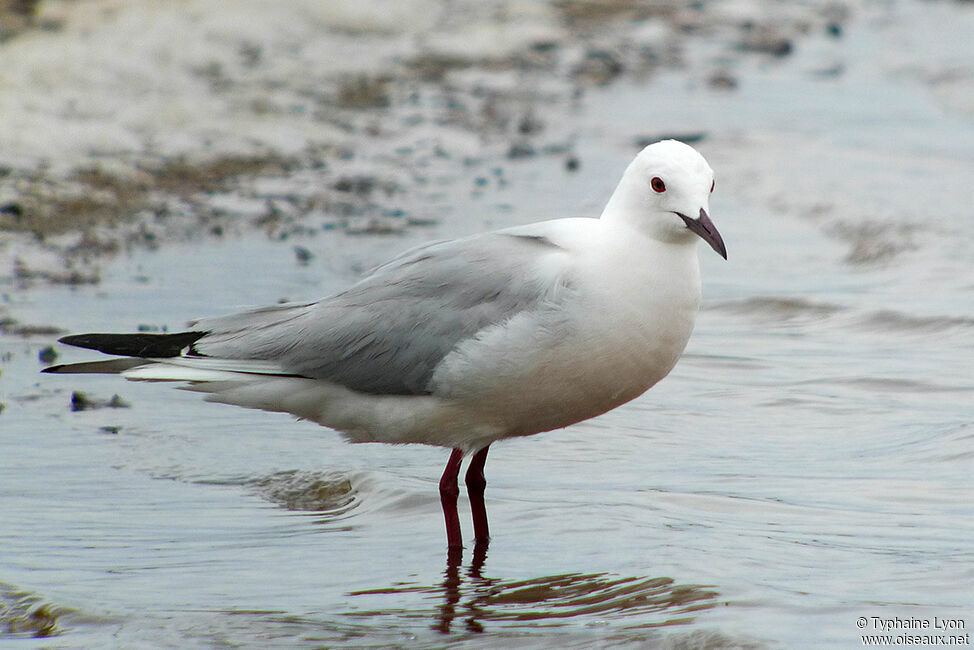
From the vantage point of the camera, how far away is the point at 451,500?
5453mm

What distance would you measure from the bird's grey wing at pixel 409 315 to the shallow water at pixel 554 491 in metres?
0.63

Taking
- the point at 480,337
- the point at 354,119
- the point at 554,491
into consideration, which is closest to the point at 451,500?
the point at 554,491

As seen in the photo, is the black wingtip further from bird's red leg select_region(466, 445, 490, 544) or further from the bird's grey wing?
bird's red leg select_region(466, 445, 490, 544)

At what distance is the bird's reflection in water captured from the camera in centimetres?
468

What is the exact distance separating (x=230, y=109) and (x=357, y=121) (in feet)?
3.54

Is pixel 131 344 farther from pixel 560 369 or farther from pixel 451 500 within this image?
pixel 560 369

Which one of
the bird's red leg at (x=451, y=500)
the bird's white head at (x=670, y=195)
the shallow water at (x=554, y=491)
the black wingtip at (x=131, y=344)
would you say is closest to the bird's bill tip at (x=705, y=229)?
the bird's white head at (x=670, y=195)

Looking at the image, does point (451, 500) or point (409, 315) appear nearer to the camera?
point (409, 315)

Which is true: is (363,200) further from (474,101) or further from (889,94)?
(889,94)

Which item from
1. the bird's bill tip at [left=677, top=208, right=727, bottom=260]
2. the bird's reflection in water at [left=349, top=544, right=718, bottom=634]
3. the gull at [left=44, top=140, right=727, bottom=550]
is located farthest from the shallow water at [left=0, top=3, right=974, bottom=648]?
the bird's bill tip at [left=677, top=208, right=727, bottom=260]

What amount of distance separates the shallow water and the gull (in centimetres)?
43

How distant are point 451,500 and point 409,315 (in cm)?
71

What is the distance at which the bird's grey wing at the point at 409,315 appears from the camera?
516cm

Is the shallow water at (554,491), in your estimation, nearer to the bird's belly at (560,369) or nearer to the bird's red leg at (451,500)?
the bird's red leg at (451,500)
